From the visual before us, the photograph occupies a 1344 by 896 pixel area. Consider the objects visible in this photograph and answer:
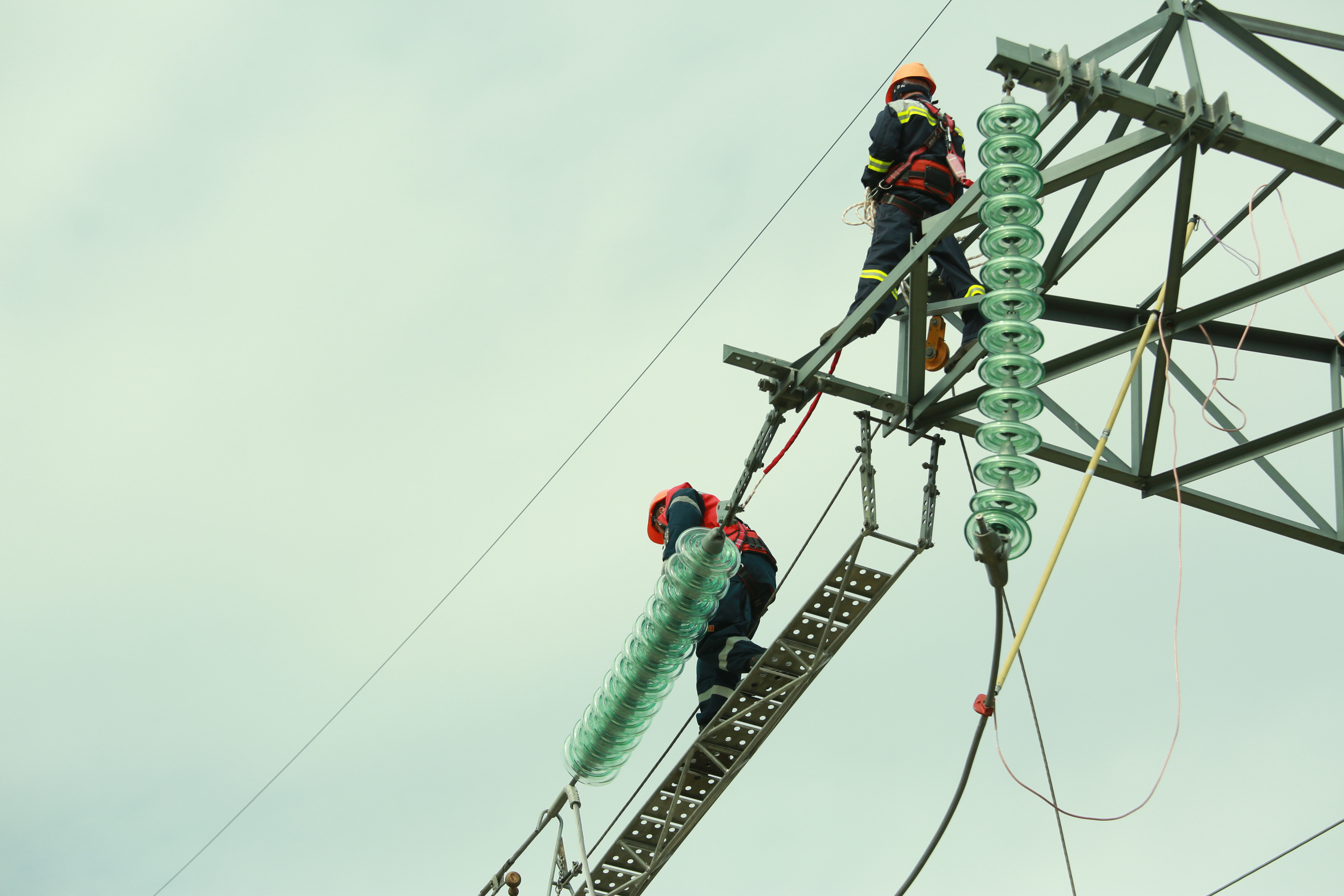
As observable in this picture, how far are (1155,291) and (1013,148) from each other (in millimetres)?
2319

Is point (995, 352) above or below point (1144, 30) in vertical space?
below

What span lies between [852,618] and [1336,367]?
3.41 meters

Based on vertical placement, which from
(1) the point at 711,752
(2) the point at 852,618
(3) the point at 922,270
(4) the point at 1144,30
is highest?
(4) the point at 1144,30

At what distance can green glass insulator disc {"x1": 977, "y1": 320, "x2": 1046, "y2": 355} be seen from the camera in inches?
326

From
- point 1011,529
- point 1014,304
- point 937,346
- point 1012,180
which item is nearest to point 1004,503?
point 1011,529

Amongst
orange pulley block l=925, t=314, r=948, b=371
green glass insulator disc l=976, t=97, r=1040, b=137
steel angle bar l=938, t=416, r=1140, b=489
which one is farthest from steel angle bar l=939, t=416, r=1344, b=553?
green glass insulator disc l=976, t=97, r=1040, b=137

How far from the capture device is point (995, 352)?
27.2 feet

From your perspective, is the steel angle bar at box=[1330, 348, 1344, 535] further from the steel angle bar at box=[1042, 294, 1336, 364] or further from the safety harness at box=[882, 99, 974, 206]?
the safety harness at box=[882, 99, 974, 206]

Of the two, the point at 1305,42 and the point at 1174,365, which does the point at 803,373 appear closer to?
the point at 1174,365

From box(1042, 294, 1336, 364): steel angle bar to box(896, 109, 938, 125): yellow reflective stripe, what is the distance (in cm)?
167

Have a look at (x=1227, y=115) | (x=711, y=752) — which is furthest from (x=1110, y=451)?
(x=711, y=752)

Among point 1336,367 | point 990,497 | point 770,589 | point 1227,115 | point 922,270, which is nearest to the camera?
point 990,497

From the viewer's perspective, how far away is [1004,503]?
7.54 metres

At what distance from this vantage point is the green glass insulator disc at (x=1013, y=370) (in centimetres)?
820
